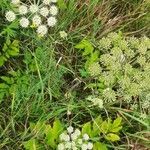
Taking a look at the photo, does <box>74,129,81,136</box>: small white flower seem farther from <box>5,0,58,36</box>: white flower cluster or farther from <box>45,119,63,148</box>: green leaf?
<box>5,0,58,36</box>: white flower cluster

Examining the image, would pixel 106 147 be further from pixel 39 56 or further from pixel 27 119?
pixel 39 56

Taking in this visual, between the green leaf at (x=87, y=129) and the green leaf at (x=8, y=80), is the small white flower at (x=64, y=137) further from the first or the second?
the green leaf at (x=8, y=80)

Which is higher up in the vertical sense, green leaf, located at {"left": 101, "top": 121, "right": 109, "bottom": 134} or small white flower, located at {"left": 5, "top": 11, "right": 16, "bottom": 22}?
small white flower, located at {"left": 5, "top": 11, "right": 16, "bottom": 22}

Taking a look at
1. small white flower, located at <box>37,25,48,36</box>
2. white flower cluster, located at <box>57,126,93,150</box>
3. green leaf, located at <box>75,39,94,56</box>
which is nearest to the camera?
white flower cluster, located at <box>57,126,93,150</box>

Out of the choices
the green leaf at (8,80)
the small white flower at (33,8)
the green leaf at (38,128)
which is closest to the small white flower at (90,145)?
the green leaf at (38,128)

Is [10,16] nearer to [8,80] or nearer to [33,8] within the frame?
[33,8]

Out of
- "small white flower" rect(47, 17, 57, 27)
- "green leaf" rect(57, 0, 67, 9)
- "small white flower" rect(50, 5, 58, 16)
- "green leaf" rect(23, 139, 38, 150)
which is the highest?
"small white flower" rect(50, 5, 58, 16)

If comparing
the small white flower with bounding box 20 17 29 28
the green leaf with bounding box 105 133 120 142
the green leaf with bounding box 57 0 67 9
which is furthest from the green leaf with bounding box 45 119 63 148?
the green leaf with bounding box 57 0 67 9

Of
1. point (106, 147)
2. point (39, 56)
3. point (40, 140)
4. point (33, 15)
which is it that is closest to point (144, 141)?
point (106, 147)
